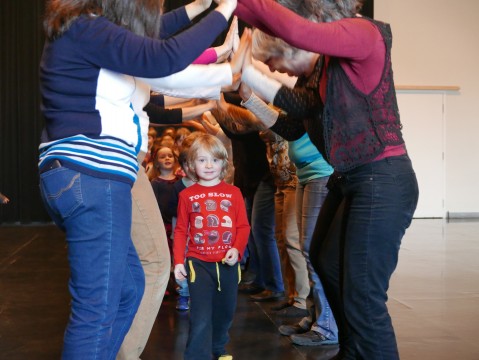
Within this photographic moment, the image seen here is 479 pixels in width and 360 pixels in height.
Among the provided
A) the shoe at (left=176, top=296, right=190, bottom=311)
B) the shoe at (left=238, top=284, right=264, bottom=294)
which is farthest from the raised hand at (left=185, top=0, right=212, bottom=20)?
the shoe at (left=238, top=284, right=264, bottom=294)

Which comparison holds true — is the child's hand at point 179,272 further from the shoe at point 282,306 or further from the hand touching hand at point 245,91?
the shoe at point 282,306

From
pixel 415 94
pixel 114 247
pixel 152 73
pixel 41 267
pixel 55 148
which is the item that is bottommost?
pixel 41 267

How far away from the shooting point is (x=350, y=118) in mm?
2141

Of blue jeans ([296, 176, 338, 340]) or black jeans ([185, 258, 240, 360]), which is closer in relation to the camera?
black jeans ([185, 258, 240, 360])

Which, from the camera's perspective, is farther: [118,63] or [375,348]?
[375,348]

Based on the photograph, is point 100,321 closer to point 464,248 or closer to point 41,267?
point 41,267

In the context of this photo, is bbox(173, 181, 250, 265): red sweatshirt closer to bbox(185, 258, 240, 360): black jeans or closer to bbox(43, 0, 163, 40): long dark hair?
bbox(185, 258, 240, 360): black jeans

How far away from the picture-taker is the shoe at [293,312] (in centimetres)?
406

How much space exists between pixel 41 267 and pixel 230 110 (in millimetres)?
3134

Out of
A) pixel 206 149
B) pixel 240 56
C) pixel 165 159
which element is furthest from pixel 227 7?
pixel 165 159

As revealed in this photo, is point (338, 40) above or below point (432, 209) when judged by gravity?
above

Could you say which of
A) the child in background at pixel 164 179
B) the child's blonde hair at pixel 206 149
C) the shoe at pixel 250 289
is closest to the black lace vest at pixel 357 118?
the child's blonde hair at pixel 206 149

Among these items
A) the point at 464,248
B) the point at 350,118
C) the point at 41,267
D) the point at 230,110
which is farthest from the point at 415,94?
the point at 350,118

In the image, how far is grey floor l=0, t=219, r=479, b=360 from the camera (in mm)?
3307
